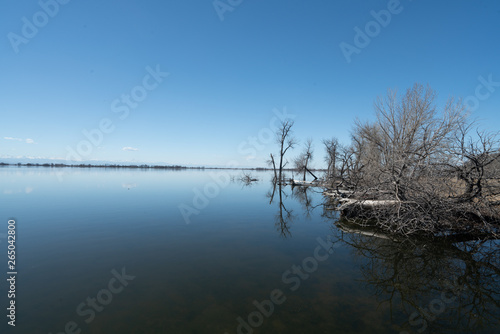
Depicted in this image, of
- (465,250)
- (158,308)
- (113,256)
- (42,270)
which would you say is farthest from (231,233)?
(465,250)

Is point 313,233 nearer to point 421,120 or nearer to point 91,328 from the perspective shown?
point 91,328

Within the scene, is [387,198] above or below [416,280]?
above

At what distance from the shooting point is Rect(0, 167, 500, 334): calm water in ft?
12.0

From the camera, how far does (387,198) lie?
10695 millimetres

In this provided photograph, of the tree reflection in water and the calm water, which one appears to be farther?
the tree reflection in water

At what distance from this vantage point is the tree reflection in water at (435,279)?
3.85 meters

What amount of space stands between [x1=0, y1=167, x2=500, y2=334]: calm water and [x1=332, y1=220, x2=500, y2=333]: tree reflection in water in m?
0.03

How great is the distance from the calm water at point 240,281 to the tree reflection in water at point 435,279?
0.09 feet

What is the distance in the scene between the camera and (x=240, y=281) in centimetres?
502

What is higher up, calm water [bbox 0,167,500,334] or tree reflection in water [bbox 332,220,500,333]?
calm water [bbox 0,167,500,334]

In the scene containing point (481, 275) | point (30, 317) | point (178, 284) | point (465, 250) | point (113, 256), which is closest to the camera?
point (30, 317)

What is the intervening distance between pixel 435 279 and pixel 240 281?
4.81m

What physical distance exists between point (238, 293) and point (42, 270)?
16.3ft

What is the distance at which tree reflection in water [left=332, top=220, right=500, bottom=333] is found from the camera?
385 centimetres
